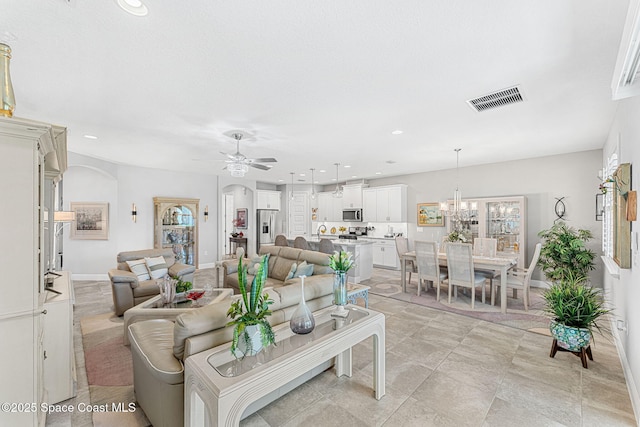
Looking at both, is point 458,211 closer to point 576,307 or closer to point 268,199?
point 576,307

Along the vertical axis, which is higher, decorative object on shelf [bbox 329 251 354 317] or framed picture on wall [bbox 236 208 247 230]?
framed picture on wall [bbox 236 208 247 230]

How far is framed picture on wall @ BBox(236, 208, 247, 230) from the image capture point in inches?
380

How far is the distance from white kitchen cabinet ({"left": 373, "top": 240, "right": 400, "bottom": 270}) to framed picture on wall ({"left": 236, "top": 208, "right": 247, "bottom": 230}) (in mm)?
4500

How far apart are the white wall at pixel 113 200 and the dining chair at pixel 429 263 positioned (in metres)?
6.31

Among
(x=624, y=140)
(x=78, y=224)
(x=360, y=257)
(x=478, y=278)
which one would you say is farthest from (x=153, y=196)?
(x=624, y=140)

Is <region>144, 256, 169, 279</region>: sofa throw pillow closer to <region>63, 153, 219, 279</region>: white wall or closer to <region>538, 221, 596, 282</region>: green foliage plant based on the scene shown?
<region>63, 153, 219, 279</region>: white wall

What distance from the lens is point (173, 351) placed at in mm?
1932

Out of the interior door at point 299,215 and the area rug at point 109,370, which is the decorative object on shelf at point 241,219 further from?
the area rug at point 109,370

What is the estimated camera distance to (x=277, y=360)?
1688mm

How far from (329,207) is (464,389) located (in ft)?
24.9

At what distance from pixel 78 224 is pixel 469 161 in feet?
29.1

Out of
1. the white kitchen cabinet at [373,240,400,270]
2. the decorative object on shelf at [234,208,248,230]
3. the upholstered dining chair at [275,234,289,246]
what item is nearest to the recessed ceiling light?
the upholstered dining chair at [275,234,289,246]

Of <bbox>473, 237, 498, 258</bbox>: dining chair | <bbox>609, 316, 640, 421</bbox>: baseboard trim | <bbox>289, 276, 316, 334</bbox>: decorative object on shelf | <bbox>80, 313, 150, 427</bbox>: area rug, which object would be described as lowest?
<bbox>80, 313, 150, 427</bbox>: area rug

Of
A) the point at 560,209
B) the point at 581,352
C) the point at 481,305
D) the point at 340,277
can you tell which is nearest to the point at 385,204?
the point at 560,209
